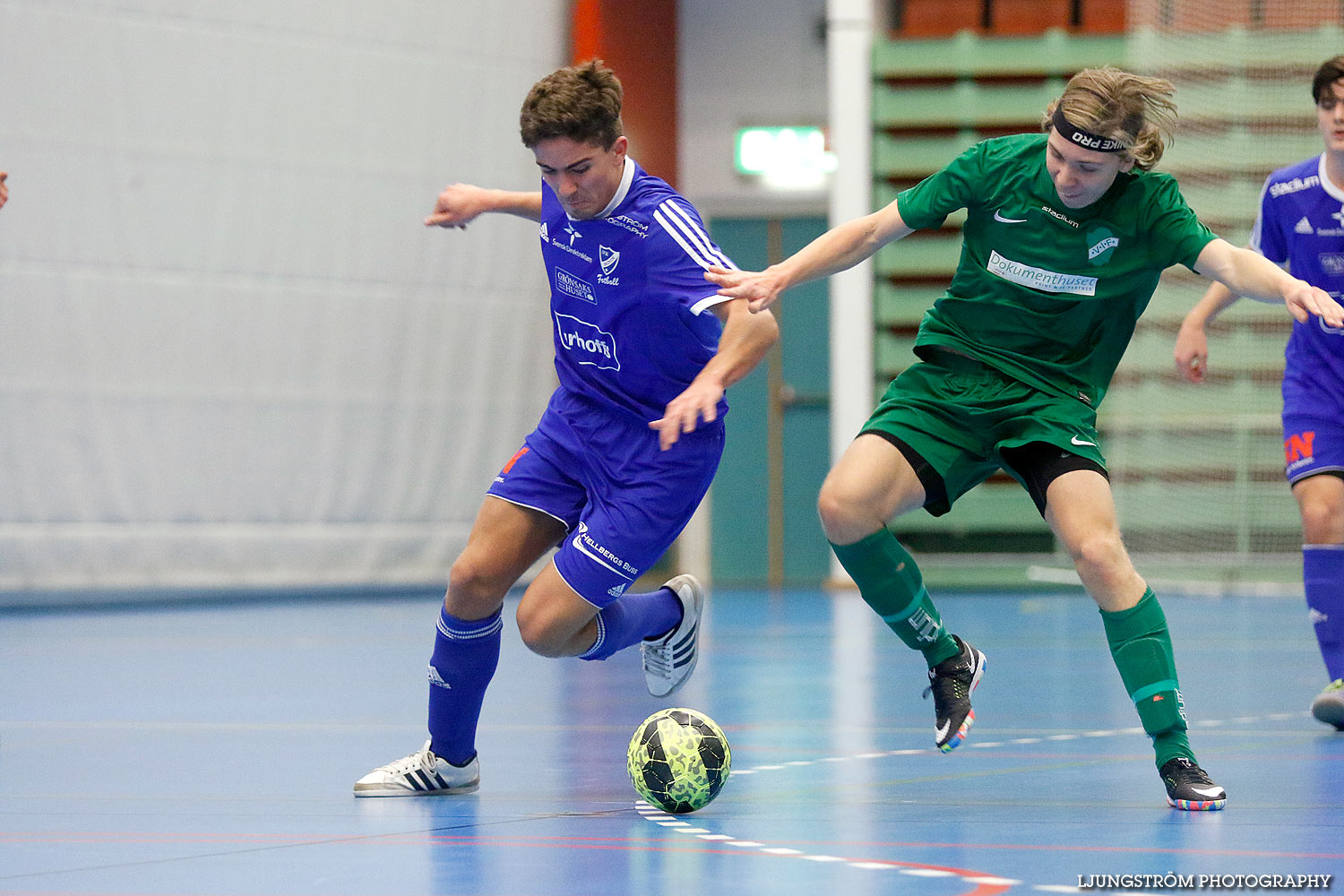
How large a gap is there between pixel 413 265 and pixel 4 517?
395cm

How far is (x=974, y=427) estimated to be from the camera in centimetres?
464

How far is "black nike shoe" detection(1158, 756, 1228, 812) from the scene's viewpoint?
4086 millimetres

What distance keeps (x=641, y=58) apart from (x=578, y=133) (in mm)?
11364

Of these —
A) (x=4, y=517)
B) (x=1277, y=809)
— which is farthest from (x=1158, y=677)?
(x=4, y=517)

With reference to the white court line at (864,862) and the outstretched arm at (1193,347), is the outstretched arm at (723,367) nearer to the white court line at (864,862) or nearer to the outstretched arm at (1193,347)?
the white court line at (864,862)

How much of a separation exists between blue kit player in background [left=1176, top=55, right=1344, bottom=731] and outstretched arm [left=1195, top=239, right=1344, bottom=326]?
1317 mm

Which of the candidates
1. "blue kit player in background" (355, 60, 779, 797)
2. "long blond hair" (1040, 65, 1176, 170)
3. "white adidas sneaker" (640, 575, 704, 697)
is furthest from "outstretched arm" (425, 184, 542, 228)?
"long blond hair" (1040, 65, 1176, 170)

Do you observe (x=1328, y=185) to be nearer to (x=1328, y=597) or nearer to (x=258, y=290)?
(x=1328, y=597)

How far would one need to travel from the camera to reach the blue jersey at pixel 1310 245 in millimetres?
5758

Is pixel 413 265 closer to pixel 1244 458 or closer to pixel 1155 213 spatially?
pixel 1244 458

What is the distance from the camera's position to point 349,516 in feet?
46.0

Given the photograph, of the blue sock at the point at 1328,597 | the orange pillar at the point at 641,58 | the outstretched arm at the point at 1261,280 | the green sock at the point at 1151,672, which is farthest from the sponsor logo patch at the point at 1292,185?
the orange pillar at the point at 641,58

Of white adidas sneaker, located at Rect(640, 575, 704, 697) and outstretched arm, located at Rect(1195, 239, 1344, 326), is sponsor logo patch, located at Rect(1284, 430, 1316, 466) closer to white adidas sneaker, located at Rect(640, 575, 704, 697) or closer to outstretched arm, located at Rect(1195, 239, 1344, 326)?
outstretched arm, located at Rect(1195, 239, 1344, 326)

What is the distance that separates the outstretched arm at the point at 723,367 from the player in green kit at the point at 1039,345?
0.10m
